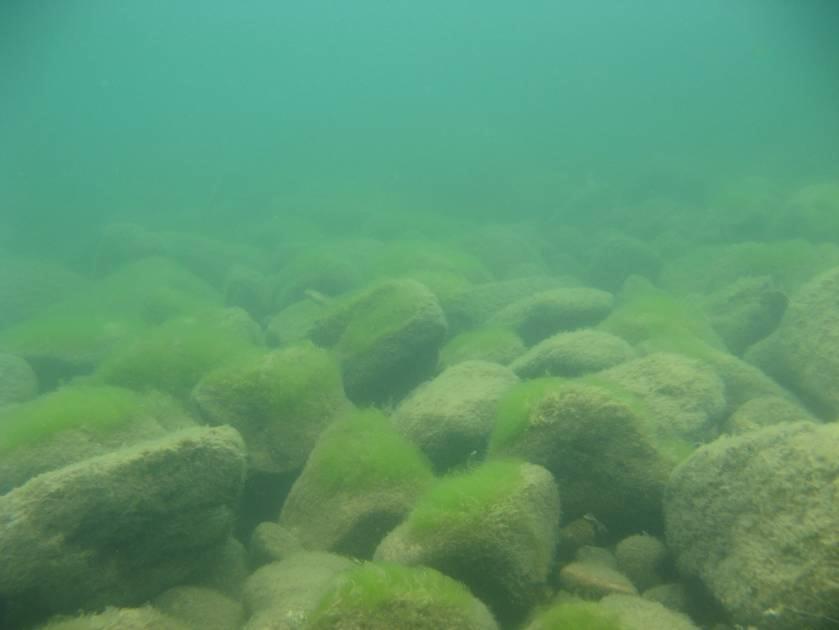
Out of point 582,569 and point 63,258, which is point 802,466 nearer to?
point 582,569

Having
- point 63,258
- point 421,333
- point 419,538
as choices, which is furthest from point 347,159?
point 419,538

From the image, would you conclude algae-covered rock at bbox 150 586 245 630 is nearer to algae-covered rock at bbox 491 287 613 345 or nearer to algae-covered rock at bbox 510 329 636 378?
algae-covered rock at bbox 510 329 636 378

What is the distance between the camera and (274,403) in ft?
17.4

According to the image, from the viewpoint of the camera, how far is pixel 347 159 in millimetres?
57500

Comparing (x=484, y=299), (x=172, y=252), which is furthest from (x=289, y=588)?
(x=172, y=252)

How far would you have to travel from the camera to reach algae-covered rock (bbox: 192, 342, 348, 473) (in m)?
5.02

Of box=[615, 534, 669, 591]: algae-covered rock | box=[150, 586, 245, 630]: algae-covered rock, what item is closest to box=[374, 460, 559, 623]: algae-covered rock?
box=[615, 534, 669, 591]: algae-covered rock

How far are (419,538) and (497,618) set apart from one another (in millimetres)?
630

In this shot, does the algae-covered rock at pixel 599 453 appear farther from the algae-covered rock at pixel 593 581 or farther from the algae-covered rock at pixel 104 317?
the algae-covered rock at pixel 104 317

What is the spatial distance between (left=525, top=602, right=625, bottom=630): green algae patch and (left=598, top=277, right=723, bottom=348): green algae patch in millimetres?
5001

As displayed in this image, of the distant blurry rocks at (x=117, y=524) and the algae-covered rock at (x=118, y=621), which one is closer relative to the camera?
the algae-covered rock at (x=118, y=621)

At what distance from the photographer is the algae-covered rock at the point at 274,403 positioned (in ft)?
16.5

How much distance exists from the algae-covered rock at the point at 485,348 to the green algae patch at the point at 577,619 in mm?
4185

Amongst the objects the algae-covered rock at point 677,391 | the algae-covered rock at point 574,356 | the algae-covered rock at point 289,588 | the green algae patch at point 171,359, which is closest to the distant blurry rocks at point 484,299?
the algae-covered rock at point 574,356
